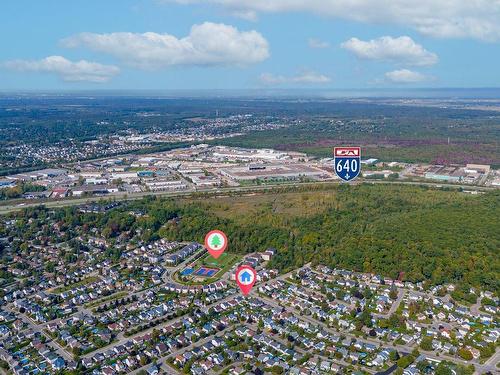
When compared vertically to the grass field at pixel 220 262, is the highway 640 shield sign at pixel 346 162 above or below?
above

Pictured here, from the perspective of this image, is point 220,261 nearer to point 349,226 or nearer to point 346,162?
point 349,226

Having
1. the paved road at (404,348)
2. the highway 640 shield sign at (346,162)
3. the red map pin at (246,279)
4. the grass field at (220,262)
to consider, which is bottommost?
the paved road at (404,348)

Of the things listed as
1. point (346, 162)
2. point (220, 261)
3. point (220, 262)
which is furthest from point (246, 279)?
point (346, 162)

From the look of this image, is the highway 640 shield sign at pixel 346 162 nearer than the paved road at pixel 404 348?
Yes

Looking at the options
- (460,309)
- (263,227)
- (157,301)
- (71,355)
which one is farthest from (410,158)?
(71,355)

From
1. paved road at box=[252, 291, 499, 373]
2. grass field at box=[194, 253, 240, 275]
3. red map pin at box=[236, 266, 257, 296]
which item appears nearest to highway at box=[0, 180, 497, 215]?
grass field at box=[194, 253, 240, 275]

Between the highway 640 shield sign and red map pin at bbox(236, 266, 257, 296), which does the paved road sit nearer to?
red map pin at bbox(236, 266, 257, 296)

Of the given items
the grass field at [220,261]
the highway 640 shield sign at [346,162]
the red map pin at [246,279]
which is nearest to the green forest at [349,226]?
the grass field at [220,261]

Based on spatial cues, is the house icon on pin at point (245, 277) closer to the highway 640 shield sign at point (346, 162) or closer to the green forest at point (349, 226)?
the green forest at point (349, 226)

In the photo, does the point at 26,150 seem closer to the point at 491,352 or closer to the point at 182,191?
the point at 182,191
